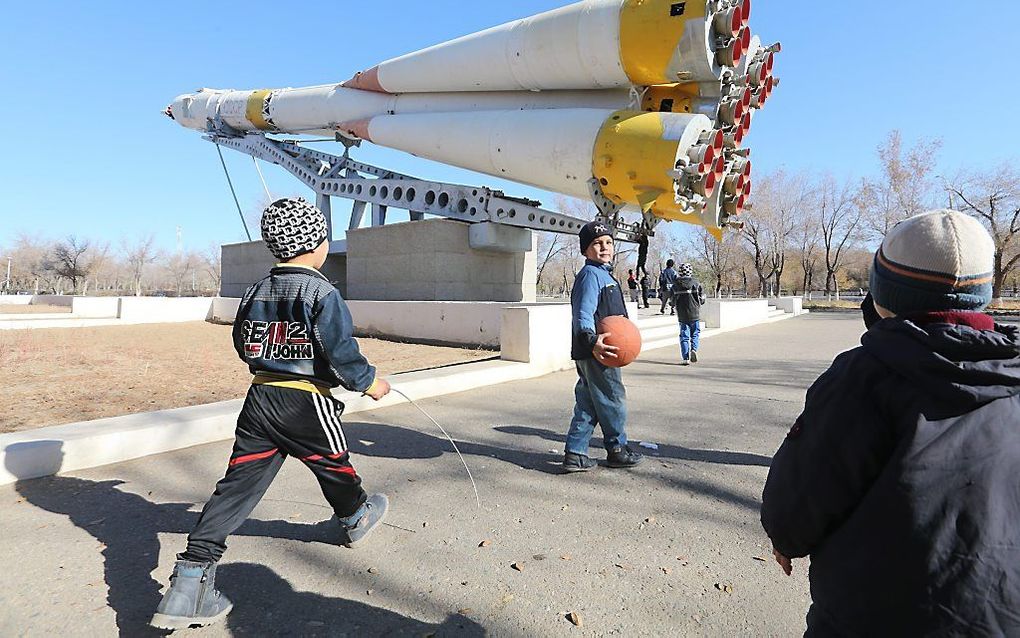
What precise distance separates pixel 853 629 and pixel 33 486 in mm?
4328

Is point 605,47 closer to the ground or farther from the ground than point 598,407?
farther from the ground

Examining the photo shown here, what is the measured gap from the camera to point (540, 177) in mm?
12055

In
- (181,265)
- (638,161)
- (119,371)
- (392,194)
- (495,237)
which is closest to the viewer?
(119,371)

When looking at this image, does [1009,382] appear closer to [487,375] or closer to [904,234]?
[904,234]

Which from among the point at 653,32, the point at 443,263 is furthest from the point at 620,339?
the point at 443,263

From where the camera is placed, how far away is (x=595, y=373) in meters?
3.66

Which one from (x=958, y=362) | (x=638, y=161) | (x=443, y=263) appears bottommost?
(x=958, y=362)

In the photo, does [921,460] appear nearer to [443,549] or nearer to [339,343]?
[339,343]

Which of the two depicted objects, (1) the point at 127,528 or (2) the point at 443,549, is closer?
(2) the point at 443,549

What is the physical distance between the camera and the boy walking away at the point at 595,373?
143 inches

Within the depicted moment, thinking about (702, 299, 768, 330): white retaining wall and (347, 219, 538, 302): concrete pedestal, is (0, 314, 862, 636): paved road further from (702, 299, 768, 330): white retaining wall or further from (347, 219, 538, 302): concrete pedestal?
(702, 299, 768, 330): white retaining wall

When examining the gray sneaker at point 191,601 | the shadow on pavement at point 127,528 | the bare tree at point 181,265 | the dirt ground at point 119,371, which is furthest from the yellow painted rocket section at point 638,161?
the bare tree at point 181,265

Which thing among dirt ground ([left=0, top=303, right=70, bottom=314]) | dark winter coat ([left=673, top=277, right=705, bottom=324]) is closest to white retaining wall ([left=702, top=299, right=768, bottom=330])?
dark winter coat ([left=673, top=277, right=705, bottom=324])

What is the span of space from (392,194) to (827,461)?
1632 centimetres
